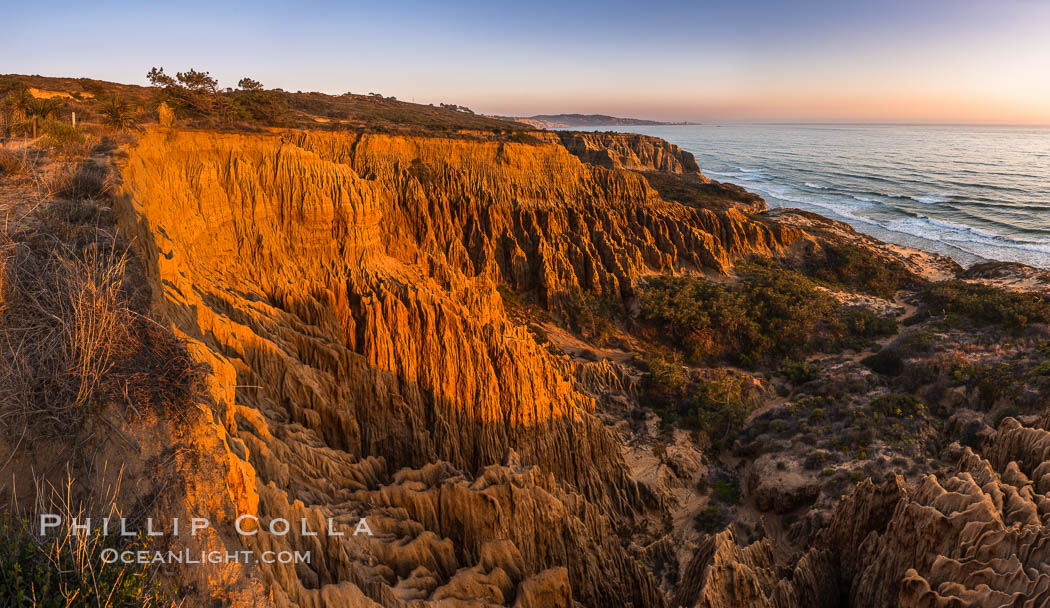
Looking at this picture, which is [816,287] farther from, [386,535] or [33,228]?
[33,228]

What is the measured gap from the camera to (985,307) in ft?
95.9

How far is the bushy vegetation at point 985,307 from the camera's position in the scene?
2719cm

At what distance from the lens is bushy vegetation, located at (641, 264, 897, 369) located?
97.7 ft

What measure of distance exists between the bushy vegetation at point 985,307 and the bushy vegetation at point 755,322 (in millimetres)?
3561

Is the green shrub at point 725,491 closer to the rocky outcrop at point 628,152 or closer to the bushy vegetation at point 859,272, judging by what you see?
the bushy vegetation at point 859,272

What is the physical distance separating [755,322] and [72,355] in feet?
104

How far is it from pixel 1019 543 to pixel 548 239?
2983 cm

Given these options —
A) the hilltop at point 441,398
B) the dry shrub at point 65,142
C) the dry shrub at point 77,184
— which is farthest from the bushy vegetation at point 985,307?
the dry shrub at point 65,142

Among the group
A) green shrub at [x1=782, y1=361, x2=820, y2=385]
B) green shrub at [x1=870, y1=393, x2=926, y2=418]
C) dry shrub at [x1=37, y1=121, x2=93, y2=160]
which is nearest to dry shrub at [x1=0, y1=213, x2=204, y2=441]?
dry shrub at [x1=37, y1=121, x2=93, y2=160]

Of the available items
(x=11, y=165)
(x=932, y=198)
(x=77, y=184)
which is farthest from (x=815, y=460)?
(x=932, y=198)

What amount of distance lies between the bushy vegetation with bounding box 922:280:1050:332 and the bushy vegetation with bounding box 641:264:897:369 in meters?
3.56

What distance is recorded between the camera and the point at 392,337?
604 inches

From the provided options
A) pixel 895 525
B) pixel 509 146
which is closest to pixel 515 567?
pixel 895 525

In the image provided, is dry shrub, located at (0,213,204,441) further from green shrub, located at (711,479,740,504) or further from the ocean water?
the ocean water
